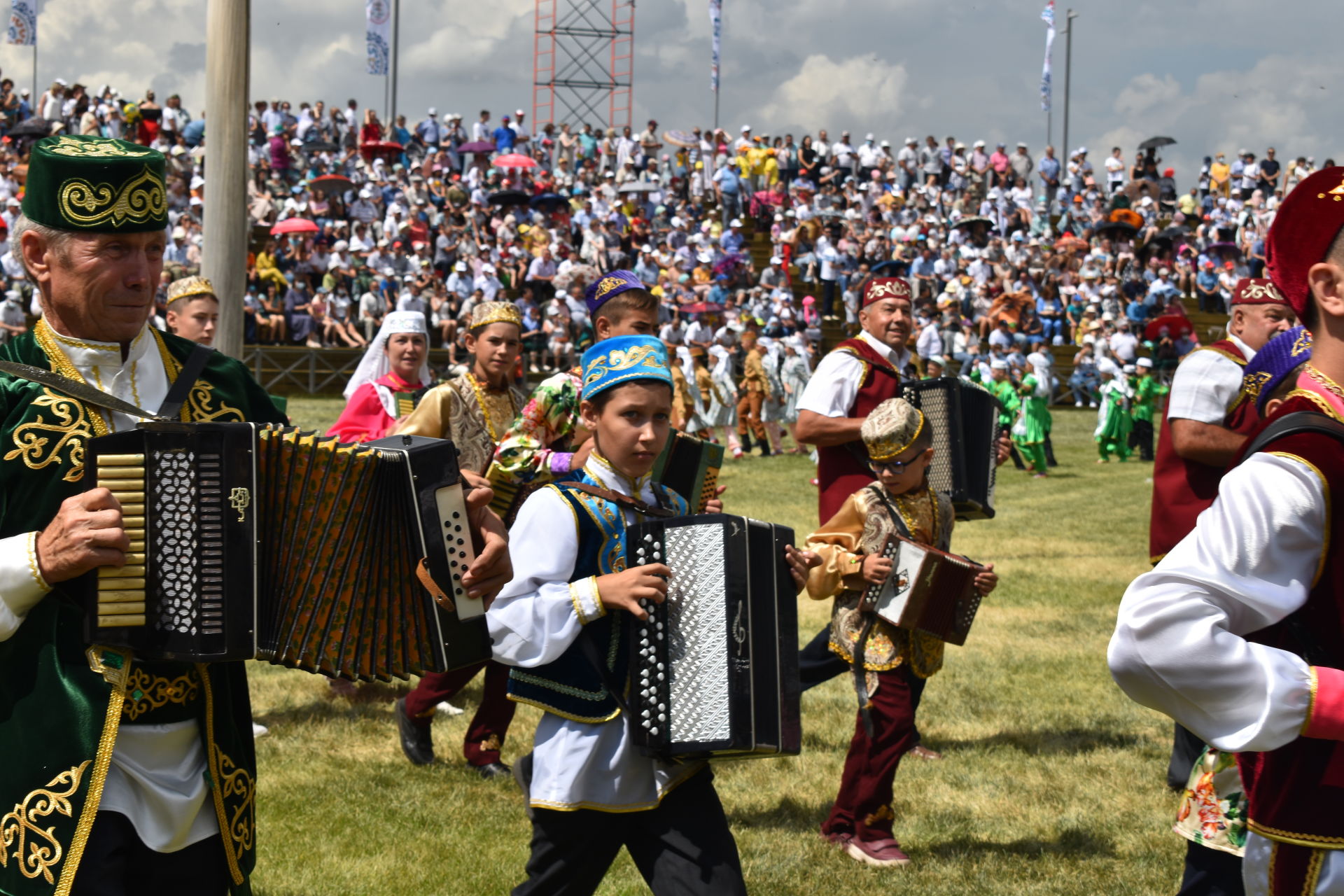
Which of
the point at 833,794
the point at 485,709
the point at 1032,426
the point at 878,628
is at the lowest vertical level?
the point at 833,794

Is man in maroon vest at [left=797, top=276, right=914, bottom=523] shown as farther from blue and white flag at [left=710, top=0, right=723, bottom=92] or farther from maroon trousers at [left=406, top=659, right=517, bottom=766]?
blue and white flag at [left=710, top=0, right=723, bottom=92]

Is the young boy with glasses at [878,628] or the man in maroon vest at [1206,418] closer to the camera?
the young boy with glasses at [878,628]

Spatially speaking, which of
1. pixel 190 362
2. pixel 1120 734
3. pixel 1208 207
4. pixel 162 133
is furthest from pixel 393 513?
pixel 1208 207

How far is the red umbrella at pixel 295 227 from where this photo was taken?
26.0m

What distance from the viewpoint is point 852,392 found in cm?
636

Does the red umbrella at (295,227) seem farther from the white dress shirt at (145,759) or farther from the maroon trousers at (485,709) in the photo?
the white dress shirt at (145,759)

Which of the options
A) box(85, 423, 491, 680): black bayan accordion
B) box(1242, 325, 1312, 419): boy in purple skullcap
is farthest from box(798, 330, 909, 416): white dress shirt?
box(85, 423, 491, 680): black bayan accordion

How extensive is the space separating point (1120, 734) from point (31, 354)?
6.02 metres

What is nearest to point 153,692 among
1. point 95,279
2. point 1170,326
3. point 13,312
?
point 95,279

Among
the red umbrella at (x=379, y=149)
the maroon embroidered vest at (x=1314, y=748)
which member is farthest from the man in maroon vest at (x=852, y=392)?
the red umbrella at (x=379, y=149)

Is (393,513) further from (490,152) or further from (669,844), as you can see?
(490,152)

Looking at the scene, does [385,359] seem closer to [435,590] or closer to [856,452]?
[856,452]

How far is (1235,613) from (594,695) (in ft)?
6.11

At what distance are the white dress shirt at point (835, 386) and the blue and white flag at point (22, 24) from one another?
3277 centimetres
